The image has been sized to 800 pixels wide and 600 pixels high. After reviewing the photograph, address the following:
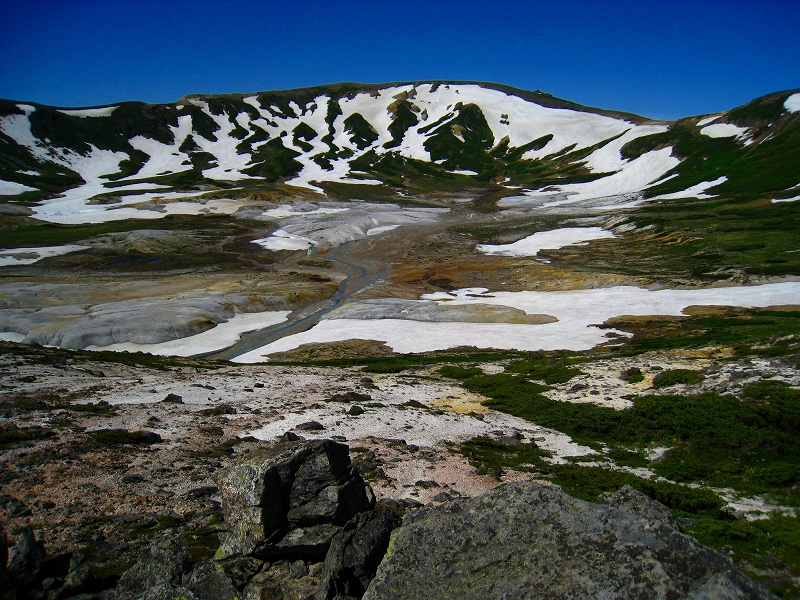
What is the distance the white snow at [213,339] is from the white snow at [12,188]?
166 meters

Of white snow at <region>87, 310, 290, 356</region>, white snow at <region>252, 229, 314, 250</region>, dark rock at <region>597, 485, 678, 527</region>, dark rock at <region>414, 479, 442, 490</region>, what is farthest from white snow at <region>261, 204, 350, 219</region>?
dark rock at <region>597, 485, 678, 527</region>

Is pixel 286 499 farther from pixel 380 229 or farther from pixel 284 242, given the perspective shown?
pixel 380 229

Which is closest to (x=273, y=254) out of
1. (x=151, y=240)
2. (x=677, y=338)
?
(x=151, y=240)

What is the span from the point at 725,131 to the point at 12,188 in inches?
10881

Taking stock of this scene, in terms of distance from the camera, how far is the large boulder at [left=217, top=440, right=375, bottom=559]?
12.3m

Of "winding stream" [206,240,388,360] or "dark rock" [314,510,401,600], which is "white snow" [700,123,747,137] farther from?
"dark rock" [314,510,401,600]

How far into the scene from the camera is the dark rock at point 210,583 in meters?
10.6

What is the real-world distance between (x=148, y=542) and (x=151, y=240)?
13466 cm

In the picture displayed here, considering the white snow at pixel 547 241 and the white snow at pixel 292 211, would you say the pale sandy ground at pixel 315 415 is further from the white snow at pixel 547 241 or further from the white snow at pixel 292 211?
the white snow at pixel 292 211

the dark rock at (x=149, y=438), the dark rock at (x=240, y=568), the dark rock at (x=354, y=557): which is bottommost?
the dark rock at (x=149, y=438)

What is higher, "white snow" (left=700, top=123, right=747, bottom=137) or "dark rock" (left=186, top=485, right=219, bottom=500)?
"white snow" (left=700, top=123, right=747, bottom=137)

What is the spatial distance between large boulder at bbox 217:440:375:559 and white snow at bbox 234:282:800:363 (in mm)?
48026

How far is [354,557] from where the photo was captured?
1053 centimetres

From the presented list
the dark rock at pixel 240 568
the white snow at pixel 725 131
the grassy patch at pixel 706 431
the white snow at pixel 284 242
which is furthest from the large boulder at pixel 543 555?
the white snow at pixel 725 131
